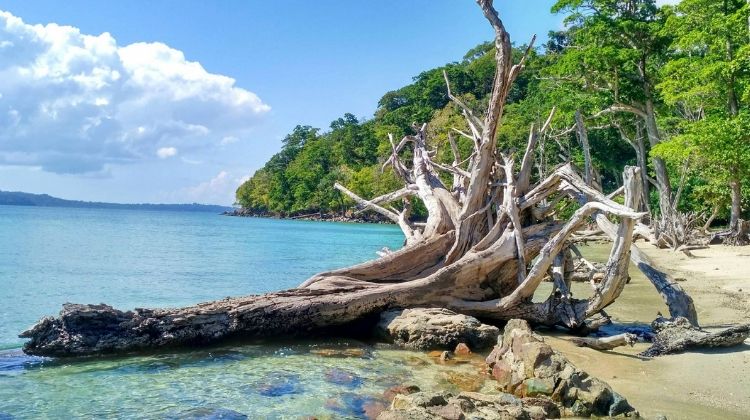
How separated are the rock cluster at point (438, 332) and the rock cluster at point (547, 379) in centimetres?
123

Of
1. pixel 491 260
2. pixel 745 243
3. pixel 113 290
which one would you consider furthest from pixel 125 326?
pixel 745 243

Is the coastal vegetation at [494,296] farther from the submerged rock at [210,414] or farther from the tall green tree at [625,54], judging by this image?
the tall green tree at [625,54]

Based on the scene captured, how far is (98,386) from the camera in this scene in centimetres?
724

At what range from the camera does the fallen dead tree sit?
841 cm

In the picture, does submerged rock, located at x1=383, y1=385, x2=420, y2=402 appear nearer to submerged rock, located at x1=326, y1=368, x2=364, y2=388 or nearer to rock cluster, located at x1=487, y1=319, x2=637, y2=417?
submerged rock, located at x1=326, y1=368, x2=364, y2=388

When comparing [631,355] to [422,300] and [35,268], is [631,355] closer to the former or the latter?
[422,300]

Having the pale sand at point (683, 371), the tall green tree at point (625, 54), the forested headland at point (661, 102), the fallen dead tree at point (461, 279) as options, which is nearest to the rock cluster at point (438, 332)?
the fallen dead tree at point (461, 279)

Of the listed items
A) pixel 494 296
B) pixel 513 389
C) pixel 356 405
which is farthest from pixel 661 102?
pixel 356 405

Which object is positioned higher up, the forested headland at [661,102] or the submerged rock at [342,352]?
the forested headland at [661,102]

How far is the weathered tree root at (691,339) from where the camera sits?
8266mm

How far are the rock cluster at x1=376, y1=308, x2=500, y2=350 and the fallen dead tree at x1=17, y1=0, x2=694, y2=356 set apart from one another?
631 mm

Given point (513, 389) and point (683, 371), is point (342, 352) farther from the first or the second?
point (683, 371)

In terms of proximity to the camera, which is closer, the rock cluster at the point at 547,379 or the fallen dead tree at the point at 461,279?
the rock cluster at the point at 547,379

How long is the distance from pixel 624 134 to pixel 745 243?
1053cm
